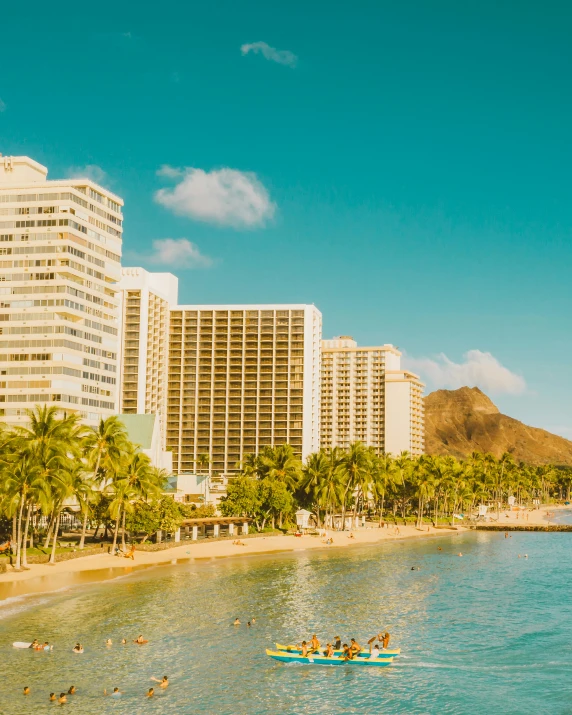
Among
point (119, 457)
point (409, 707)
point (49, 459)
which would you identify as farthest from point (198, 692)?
point (119, 457)

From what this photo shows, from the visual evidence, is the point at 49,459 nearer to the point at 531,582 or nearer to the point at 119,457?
the point at 119,457

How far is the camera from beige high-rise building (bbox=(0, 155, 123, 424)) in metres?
138

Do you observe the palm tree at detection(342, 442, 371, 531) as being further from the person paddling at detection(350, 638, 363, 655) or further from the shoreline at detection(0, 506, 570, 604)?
the person paddling at detection(350, 638, 363, 655)

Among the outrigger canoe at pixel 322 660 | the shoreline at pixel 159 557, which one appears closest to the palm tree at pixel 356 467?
the shoreline at pixel 159 557

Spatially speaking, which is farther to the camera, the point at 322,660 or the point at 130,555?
the point at 130,555

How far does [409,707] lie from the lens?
46000mm

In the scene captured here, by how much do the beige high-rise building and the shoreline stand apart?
132 feet

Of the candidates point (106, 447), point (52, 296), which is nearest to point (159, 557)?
point (106, 447)

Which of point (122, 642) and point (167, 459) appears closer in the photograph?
point (122, 642)

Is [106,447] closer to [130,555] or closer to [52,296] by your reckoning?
[130,555]

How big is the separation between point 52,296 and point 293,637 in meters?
95.2

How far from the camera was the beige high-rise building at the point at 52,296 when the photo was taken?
138m

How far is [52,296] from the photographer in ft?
459

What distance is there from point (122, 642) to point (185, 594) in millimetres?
20134
